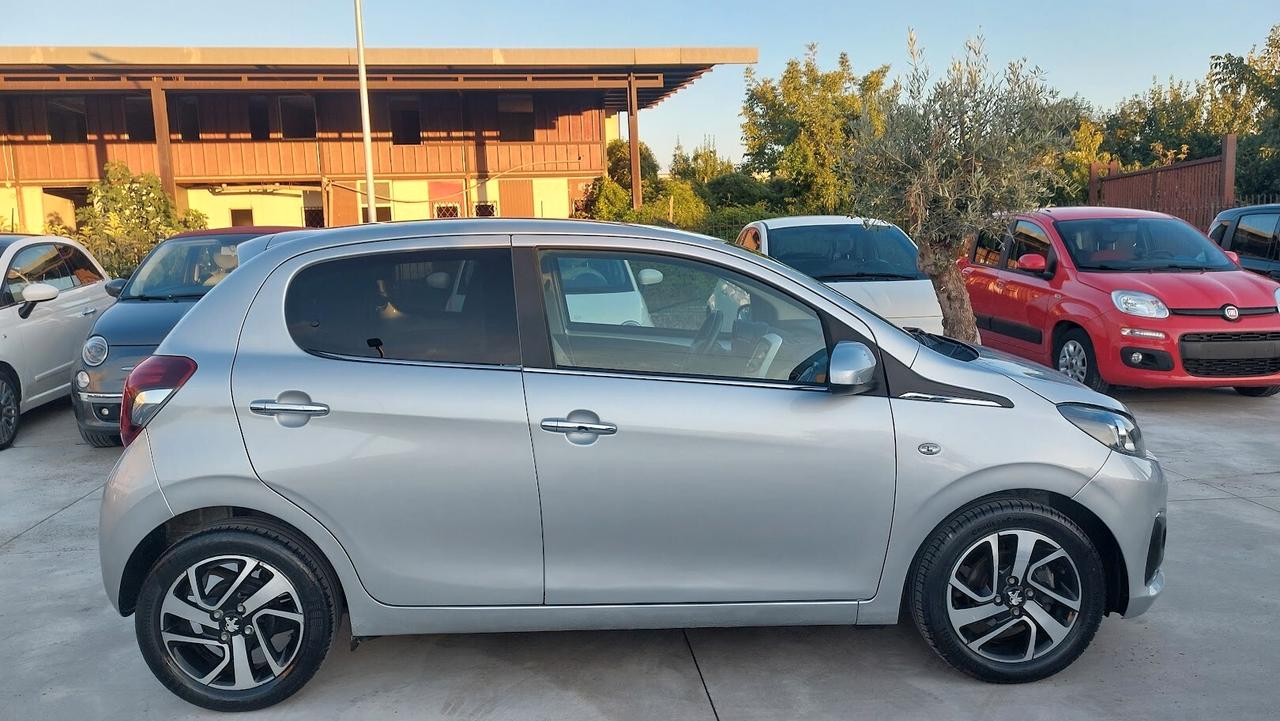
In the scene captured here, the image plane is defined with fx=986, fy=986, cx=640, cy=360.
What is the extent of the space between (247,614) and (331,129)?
85.2 ft

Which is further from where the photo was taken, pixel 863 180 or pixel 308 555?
pixel 863 180

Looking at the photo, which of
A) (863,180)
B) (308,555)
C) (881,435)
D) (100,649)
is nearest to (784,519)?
(881,435)

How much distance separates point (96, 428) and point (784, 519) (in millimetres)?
5705

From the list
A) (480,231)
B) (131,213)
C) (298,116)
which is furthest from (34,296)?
(298,116)

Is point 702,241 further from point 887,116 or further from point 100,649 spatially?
point 887,116

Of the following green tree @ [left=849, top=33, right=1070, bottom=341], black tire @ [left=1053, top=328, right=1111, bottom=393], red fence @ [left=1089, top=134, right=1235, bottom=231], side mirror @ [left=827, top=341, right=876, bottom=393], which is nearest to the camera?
side mirror @ [left=827, top=341, right=876, bottom=393]

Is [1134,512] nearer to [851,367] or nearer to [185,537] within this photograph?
[851,367]

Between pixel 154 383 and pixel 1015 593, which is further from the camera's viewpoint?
pixel 1015 593

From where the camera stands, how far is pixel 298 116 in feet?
91.5

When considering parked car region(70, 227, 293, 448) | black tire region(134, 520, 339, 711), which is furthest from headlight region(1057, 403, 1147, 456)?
parked car region(70, 227, 293, 448)

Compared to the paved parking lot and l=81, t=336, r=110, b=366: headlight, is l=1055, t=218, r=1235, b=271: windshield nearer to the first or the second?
the paved parking lot

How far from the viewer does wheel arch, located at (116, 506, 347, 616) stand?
346cm

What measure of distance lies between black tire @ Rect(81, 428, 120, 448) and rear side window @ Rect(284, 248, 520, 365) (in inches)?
179

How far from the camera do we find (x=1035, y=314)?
29.9 ft
